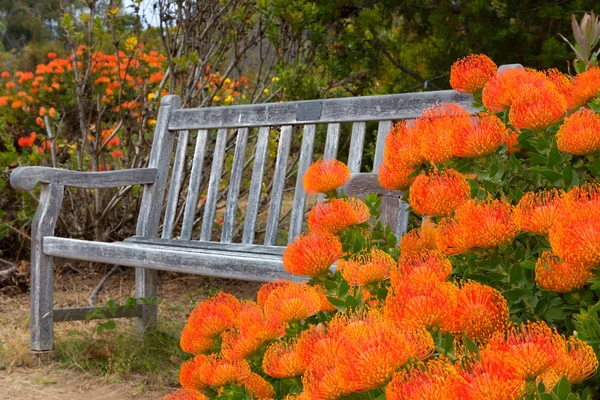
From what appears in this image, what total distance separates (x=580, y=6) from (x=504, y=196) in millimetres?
2835

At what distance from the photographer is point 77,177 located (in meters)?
3.05

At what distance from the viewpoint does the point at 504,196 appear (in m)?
1.01

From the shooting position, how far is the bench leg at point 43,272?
303 centimetres

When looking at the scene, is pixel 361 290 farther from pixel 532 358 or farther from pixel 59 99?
pixel 59 99

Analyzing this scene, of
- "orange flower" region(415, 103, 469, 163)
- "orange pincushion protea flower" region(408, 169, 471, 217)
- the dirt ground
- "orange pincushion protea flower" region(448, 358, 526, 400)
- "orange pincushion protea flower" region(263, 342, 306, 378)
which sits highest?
"orange flower" region(415, 103, 469, 163)

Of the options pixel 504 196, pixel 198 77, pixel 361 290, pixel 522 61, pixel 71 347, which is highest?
pixel 522 61

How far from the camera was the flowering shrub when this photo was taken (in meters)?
0.70

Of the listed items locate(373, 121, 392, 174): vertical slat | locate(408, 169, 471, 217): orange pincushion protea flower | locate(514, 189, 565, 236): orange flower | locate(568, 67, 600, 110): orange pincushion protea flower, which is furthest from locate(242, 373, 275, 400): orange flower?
locate(373, 121, 392, 174): vertical slat

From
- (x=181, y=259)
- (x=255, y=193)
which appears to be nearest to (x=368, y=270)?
(x=181, y=259)

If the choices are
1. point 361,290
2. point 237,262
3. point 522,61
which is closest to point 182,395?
point 361,290

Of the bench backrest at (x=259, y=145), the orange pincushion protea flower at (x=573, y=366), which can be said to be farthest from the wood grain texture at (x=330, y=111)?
the orange pincushion protea flower at (x=573, y=366)

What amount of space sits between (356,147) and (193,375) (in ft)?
5.65

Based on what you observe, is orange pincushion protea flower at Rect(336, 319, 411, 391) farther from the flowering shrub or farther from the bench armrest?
the bench armrest

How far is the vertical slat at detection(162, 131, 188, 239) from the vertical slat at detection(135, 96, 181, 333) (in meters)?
0.04
